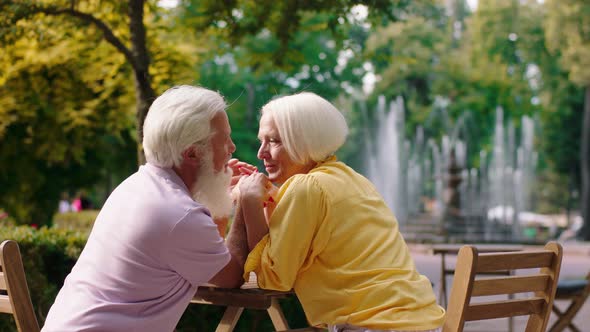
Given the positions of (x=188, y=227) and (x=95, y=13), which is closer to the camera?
(x=188, y=227)

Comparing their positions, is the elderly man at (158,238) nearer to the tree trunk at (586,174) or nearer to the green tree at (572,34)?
the green tree at (572,34)

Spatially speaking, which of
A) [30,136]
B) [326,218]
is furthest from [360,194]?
[30,136]

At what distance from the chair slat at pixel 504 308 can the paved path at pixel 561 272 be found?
421 centimetres

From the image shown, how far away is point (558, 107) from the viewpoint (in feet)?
111

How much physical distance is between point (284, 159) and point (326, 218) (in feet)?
1.03

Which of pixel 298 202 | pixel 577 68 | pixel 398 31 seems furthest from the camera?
pixel 398 31

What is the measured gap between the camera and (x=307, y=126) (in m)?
2.77

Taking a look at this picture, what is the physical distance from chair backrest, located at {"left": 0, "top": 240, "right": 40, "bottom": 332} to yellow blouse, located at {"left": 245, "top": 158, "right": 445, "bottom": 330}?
729 millimetres

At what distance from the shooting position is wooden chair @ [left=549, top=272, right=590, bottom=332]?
18.0 feet

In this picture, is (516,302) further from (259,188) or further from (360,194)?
(259,188)

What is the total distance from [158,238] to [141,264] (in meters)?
0.09

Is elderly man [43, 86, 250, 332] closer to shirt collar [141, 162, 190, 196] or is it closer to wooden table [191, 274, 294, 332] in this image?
shirt collar [141, 162, 190, 196]

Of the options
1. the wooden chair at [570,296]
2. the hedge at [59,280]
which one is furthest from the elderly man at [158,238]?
the wooden chair at [570,296]

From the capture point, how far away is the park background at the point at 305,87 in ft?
24.7
